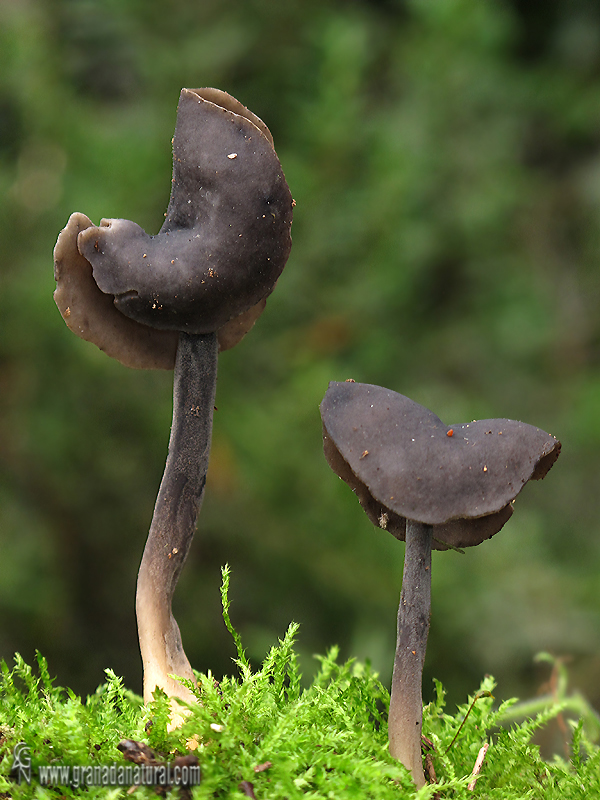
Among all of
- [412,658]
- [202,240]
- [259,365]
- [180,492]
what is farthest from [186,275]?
[259,365]

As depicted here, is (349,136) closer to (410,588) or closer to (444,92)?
(444,92)

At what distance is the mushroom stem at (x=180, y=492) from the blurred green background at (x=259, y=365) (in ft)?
3.37

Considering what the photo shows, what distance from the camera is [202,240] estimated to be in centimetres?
135

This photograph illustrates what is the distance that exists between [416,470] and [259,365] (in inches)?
81.6

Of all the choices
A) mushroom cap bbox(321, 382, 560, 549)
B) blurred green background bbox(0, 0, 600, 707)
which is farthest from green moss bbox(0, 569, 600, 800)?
blurred green background bbox(0, 0, 600, 707)

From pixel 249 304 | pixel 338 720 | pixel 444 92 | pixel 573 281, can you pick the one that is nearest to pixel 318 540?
pixel 338 720

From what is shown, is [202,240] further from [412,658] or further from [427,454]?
[412,658]

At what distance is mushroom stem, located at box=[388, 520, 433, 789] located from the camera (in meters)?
1.31

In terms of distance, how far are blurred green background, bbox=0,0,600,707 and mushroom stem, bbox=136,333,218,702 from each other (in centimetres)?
103

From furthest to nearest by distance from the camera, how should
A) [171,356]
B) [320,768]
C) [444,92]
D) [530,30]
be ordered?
1. [530,30]
2. [444,92]
3. [171,356]
4. [320,768]

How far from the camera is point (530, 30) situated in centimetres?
502

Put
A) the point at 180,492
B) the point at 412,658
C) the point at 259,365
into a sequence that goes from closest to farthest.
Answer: the point at 412,658 → the point at 180,492 → the point at 259,365

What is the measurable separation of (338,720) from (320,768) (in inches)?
8.4

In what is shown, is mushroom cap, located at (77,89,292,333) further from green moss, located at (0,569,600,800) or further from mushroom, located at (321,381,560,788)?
green moss, located at (0,569,600,800)
